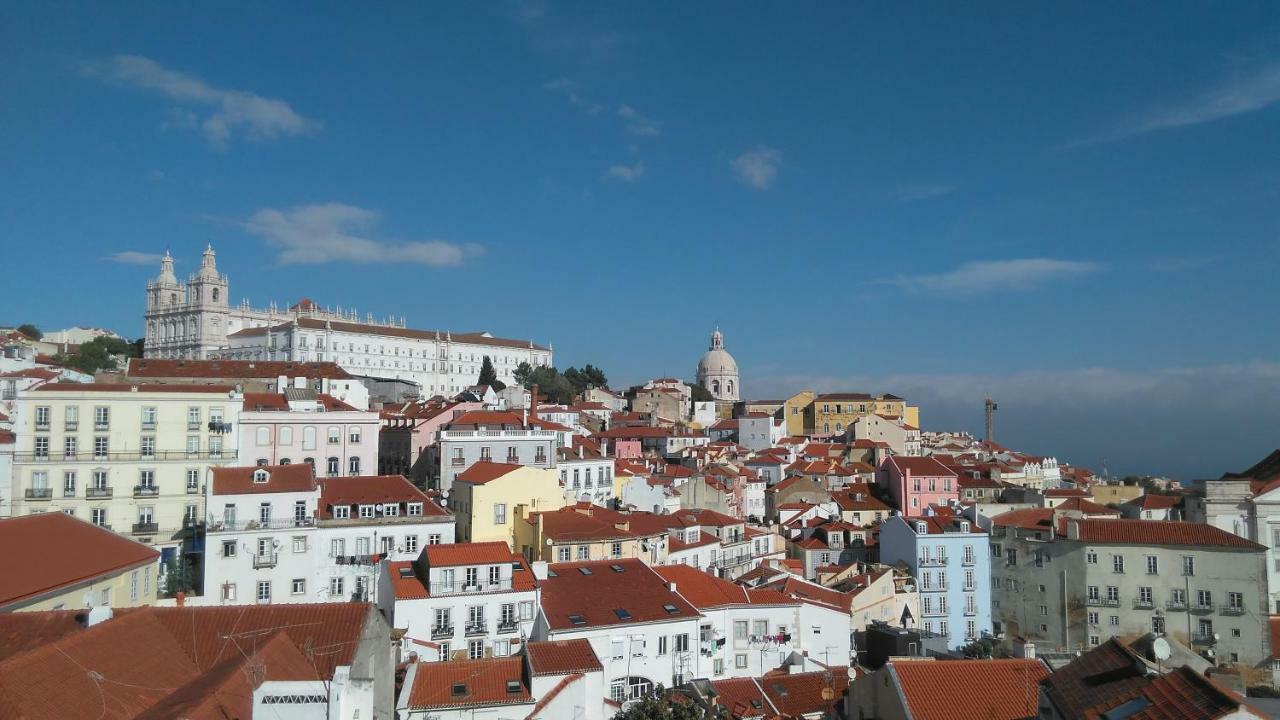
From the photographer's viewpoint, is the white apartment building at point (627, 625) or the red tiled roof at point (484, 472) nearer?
the white apartment building at point (627, 625)

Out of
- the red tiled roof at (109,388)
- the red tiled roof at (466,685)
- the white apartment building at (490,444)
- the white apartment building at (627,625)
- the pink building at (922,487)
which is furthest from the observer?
the pink building at (922,487)

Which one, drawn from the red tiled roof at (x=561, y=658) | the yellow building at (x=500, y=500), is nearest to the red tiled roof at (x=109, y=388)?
the yellow building at (x=500, y=500)

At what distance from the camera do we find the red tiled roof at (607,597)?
30672 mm

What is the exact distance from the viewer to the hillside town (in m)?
18.2

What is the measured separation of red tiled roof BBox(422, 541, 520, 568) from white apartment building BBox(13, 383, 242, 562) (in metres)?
15.2

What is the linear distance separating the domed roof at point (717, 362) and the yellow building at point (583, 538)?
126822 mm

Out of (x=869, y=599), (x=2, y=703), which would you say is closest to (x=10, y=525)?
(x=2, y=703)

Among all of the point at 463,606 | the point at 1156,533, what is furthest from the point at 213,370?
the point at 1156,533

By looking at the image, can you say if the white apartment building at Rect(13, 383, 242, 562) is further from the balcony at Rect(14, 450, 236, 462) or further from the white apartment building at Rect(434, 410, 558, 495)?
the white apartment building at Rect(434, 410, 558, 495)

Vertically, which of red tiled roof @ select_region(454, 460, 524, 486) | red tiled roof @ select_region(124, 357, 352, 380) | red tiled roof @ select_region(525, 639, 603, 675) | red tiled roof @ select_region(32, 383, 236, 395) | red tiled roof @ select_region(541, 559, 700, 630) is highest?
red tiled roof @ select_region(124, 357, 352, 380)

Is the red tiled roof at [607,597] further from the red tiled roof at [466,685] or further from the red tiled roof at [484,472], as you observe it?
the red tiled roof at [484,472]

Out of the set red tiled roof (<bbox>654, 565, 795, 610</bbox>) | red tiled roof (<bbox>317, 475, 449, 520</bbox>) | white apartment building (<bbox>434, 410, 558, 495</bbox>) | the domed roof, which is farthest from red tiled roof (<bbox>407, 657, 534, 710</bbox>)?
the domed roof

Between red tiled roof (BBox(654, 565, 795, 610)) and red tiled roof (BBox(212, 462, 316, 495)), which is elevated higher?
red tiled roof (BBox(212, 462, 316, 495))

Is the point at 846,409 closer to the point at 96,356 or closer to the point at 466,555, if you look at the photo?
the point at 466,555
